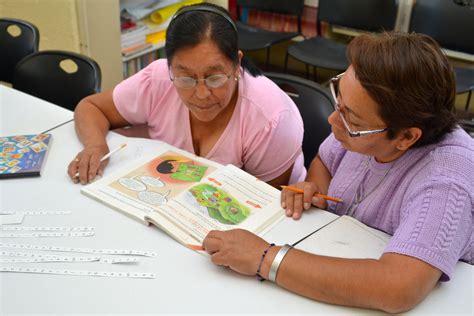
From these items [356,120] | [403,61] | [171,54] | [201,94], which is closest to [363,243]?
[356,120]

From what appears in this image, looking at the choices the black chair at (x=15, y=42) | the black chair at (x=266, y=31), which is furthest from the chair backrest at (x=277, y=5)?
the black chair at (x=15, y=42)

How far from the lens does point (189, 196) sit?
4.29 ft

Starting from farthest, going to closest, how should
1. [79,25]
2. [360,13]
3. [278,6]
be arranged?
1. [278,6]
2. [360,13]
3. [79,25]

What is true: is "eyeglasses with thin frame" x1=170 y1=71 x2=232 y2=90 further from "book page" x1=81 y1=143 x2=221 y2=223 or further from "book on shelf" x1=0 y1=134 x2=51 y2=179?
"book on shelf" x1=0 y1=134 x2=51 y2=179

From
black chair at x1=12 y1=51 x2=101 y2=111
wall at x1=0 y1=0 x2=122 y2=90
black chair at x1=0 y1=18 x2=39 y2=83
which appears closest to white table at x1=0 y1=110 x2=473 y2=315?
black chair at x1=12 y1=51 x2=101 y2=111

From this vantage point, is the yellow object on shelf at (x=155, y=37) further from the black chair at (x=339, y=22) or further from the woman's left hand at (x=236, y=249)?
the woman's left hand at (x=236, y=249)

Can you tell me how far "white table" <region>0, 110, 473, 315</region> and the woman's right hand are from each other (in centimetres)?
20

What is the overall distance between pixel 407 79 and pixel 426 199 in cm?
26

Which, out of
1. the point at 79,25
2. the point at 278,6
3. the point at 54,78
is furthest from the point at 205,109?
the point at 278,6

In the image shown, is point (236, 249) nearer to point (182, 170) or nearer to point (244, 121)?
point (182, 170)

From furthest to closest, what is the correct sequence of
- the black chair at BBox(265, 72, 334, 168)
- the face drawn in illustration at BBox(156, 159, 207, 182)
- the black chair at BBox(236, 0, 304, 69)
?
the black chair at BBox(236, 0, 304, 69)
the black chair at BBox(265, 72, 334, 168)
the face drawn in illustration at BBox(156, 159, 207, 182)

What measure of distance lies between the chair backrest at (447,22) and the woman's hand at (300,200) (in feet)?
7.22

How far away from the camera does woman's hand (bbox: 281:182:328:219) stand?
1.29m

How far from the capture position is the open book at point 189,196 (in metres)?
1.22
